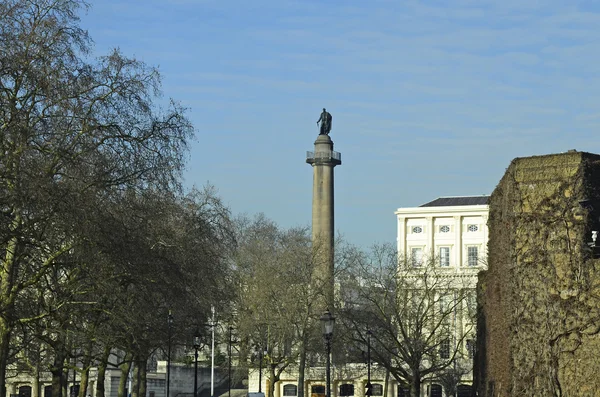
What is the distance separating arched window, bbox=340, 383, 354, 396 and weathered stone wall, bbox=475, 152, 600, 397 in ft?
197

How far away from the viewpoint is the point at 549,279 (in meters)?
30.4

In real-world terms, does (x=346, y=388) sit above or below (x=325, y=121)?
below

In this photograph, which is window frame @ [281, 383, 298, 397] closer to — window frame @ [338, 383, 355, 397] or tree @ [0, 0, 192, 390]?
window frame @ [338, 383, 355, 397]

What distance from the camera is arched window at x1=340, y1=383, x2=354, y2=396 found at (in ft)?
303

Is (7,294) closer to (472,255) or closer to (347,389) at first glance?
(347,389)

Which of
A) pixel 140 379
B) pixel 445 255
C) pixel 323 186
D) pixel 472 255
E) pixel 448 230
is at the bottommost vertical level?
pixel 140 379

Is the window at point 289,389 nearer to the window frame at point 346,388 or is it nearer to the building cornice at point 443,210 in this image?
the window frame at point 346,388

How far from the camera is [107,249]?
32.6m

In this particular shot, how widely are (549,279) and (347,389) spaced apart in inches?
2528

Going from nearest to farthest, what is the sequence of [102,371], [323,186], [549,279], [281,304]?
[549,279] < [102,371] < [281,304] < [323,186]

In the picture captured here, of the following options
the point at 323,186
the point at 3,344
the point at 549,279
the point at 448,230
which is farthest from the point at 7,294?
the point at 448,230

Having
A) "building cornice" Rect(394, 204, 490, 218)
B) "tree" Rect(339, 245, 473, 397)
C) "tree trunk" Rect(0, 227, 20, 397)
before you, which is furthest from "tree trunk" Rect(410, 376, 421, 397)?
"building cornice" Rect(394, 204, 490, 218)

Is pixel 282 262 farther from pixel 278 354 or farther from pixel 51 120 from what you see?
pixel 51 120

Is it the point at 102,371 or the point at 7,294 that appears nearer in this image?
the point at 7,294
